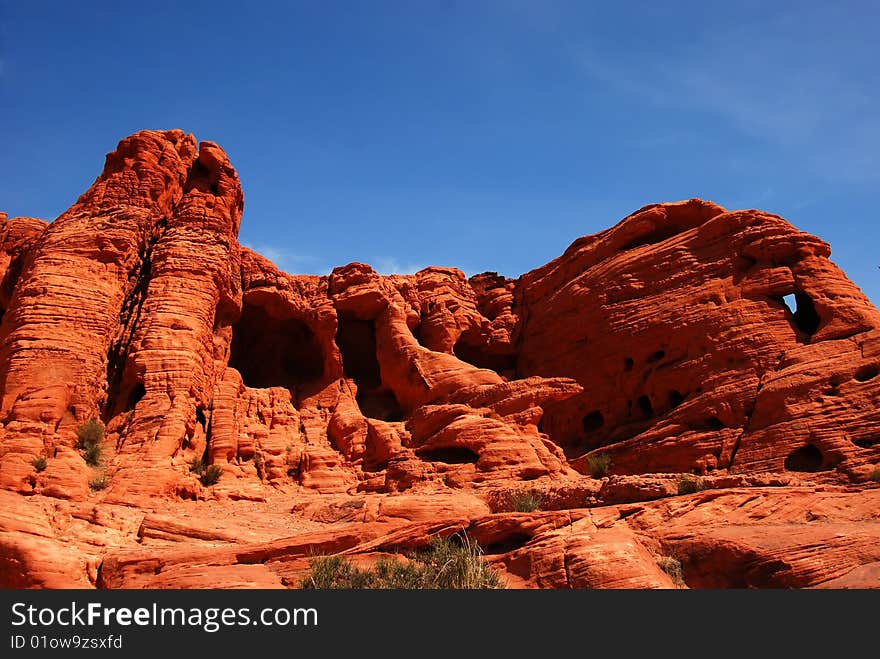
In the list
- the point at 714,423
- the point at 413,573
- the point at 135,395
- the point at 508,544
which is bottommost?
the point at 413,573

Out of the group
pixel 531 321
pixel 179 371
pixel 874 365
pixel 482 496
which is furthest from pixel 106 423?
pixel 874 365

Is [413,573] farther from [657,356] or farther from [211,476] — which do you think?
[657,356]

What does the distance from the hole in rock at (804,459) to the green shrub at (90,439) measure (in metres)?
19.4

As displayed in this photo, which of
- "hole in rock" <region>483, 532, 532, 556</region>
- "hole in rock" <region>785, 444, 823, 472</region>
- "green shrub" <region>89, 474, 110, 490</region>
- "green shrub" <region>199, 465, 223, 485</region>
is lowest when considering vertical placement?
"hole in rock" <region>483, 532, 532, 556</region>

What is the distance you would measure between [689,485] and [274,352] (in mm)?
20511

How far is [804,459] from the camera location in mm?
22719

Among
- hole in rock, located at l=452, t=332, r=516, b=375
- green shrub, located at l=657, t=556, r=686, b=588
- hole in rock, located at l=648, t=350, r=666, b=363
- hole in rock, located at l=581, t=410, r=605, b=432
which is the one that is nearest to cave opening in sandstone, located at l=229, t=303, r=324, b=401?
hole in rock, located at l=452, t=332, r=516, b=375

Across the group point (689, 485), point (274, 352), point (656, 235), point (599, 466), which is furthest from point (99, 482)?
point (656, 235)

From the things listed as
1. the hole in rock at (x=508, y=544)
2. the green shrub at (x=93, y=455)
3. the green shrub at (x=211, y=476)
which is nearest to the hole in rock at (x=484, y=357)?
the green shrub at (x=211, y=476)

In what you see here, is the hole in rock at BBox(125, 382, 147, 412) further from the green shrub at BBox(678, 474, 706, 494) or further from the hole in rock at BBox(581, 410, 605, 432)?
the hole in rock at BBox(581, 410, 605, 432)

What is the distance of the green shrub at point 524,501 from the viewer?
1867 centimetres

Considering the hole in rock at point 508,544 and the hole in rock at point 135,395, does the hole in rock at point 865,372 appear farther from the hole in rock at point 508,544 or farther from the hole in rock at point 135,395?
the hole in rock at point 135,395

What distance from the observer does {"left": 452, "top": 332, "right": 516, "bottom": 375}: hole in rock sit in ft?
119

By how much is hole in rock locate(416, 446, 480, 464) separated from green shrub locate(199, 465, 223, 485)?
6.14 meters
